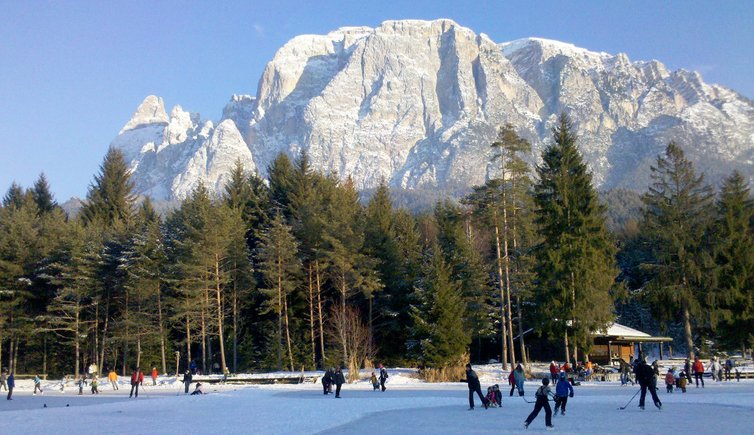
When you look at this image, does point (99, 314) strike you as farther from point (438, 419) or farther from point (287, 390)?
point (438, 419)

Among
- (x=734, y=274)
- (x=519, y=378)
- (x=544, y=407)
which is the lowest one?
(x=519, y=378)

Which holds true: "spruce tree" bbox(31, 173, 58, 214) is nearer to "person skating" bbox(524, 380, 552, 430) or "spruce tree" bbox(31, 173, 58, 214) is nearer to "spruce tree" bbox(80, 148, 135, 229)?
"spruce tree" bbox(80, 148, 135, 229)

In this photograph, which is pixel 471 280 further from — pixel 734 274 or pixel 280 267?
pixel 734 274

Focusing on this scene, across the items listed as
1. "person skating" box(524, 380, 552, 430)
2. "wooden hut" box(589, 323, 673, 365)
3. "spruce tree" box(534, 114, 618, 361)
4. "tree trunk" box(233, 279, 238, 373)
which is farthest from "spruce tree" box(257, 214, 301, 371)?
"person skating" box(524, 380, 552, 430)

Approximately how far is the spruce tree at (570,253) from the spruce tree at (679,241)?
359 cm

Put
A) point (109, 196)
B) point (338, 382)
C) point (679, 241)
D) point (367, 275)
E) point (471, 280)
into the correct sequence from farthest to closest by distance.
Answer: point (109, 196)
point (367, 275)
point (471, 280)
point (679, 241)
point (338, 382)

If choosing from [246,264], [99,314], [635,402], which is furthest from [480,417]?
[99,314]

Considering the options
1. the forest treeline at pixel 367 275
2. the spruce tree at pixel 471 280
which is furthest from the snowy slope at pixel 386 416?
the spruce tree at pixel 471 280

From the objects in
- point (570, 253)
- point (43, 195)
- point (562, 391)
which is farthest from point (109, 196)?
point (562, 391)

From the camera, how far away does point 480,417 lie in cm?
1748

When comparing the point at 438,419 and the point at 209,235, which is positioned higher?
the point at 209,235

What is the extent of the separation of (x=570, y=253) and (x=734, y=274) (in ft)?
39.1

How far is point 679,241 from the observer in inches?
1612

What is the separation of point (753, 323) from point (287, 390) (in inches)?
1131
